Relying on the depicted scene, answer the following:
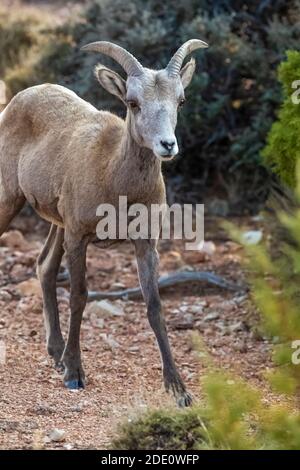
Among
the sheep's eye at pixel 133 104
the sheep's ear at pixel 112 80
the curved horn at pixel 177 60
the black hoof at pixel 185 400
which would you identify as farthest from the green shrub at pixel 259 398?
→ the sheep's ear at pixel 112 80

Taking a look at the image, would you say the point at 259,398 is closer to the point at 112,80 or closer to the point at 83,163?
the point at 83,163

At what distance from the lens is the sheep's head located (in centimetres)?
710

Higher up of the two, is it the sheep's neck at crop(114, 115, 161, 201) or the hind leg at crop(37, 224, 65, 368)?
the sheep's neck at crop(114, 115, 161, 201)

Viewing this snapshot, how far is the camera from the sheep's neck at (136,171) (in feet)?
24.6

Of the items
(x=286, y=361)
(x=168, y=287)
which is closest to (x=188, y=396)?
(x=286, y=361)

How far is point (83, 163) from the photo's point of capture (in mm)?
7820

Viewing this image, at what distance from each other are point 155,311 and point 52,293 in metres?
1.40

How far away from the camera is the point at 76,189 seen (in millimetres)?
7770

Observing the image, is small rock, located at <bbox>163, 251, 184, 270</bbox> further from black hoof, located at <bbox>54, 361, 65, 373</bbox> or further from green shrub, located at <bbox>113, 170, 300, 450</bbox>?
green shrub, located at <bbox>113, 170, 300, 450</bbox>

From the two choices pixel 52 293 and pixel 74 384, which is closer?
pixel 74 384

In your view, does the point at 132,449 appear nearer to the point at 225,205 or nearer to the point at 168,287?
the point at 168,287

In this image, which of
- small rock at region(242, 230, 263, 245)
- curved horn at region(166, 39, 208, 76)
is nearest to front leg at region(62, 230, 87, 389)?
curved horn at region(166, 39, 208, 76)

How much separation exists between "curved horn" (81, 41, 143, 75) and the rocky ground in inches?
81.9

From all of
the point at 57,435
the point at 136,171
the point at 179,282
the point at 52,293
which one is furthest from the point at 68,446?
the point at 179,282
